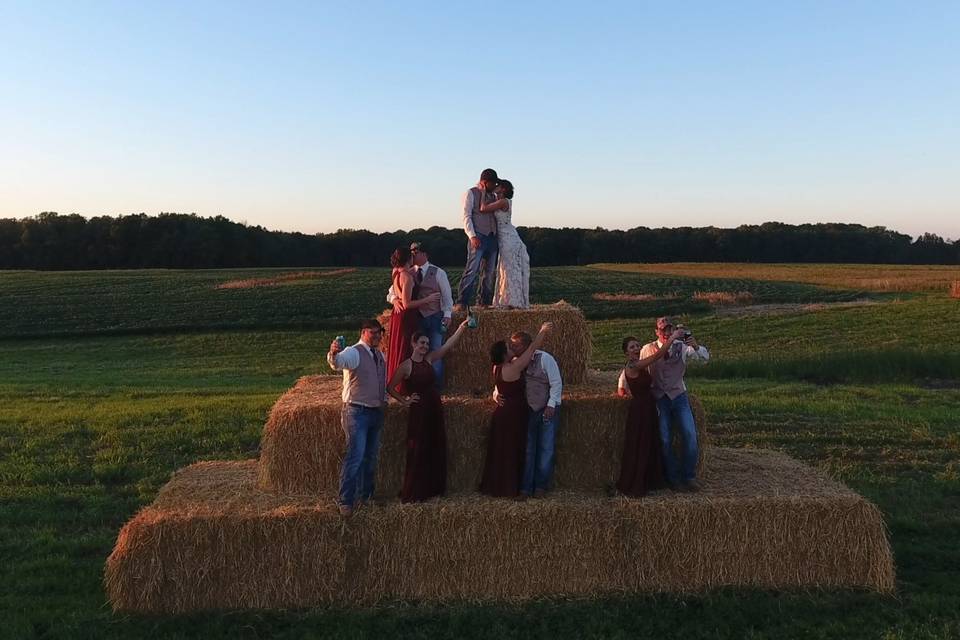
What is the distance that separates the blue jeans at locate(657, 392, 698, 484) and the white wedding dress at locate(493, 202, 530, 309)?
196 centimetres

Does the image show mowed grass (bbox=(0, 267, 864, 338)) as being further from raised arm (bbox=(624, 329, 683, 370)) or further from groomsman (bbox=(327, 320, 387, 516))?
raised arm (bbox=(624, 329, 683, 370))

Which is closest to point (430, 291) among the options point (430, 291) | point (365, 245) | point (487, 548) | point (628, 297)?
point (430, 291)

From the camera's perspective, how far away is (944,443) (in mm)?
9016

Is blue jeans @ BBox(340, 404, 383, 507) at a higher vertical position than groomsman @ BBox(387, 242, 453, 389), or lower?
lower

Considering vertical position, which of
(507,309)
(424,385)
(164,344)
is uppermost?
(507,309)

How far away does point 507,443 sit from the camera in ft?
19.9

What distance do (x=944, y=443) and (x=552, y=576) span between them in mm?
6169

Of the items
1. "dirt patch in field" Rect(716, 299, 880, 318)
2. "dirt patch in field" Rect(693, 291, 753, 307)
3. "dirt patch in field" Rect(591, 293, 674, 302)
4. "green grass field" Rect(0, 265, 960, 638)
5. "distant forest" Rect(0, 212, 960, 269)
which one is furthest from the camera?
"distant forest" Rect(0, 212, 960, 269)

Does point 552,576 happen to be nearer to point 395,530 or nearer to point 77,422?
point 395,530

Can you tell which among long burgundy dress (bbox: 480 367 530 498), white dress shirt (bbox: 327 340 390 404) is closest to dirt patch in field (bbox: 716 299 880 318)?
long burgundy dress (bbox: 480 367 530 498)

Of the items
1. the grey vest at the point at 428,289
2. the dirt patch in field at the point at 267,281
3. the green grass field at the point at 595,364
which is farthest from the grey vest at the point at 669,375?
the dirt patch in field at the point at 267,281

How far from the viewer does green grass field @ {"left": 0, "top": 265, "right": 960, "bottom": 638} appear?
201 inches

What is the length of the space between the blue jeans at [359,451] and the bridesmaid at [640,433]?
2127 millimetres

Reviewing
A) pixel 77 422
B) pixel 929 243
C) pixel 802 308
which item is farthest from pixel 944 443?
pixel 929 243
